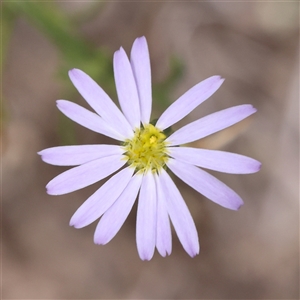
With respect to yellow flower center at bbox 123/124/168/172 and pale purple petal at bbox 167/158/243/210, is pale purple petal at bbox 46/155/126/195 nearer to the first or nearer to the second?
yellow flower center at bbox 123/124/168/172

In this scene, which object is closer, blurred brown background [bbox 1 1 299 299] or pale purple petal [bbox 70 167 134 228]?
pale purple petal [bbox 70 167 134 228]

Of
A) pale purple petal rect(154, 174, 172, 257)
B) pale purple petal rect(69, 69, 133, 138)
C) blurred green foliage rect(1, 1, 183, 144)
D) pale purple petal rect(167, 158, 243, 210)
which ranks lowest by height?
pale purple petal rect(154, 174, 172, 257)

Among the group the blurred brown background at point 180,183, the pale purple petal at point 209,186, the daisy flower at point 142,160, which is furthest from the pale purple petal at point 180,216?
the blurred brown background at point 180,183

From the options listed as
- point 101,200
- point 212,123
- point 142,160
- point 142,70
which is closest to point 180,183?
point 142,160

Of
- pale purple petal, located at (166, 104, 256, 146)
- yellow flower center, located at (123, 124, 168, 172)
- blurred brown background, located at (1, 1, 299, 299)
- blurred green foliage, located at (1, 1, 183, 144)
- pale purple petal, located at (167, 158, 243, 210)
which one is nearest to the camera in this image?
pale purple petal, located at (166, 104, 256, 146)

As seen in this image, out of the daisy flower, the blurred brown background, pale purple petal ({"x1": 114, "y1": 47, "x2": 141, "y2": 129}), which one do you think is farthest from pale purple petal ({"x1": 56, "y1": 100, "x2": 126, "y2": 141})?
the blurred brown background

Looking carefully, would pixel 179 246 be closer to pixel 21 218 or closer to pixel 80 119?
pixel 21 218
